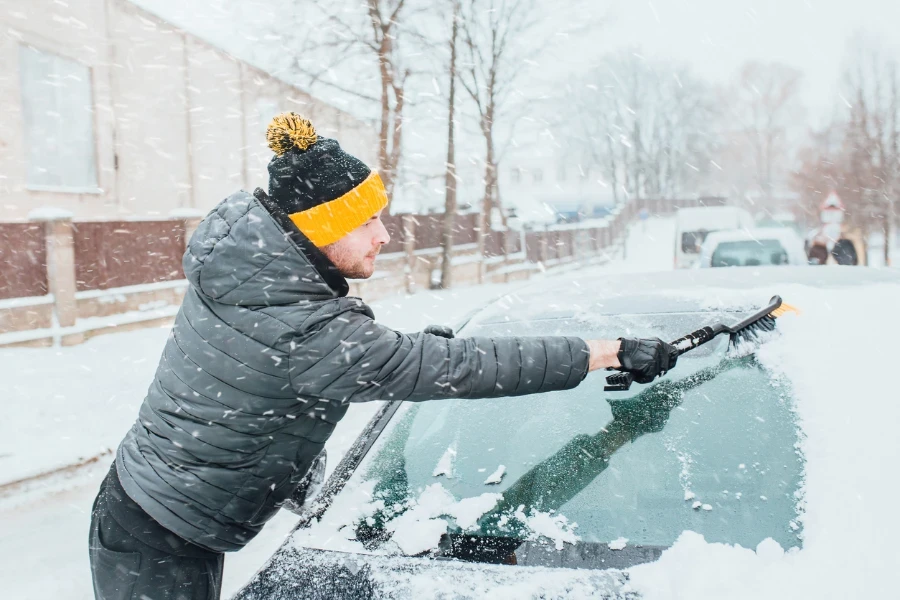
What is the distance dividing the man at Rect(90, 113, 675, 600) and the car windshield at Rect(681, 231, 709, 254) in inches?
575

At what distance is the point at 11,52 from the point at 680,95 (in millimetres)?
65530

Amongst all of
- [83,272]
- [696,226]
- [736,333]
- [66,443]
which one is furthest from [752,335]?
[696,226]

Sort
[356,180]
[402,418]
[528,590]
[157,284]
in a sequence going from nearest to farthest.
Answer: [528,590] → [356,180] → [402,418] → [157,284]

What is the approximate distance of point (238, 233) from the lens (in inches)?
65.4

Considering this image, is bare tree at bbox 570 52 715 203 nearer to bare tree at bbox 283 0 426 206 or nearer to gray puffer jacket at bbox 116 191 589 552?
bare tree at bbox 283 0 426 206

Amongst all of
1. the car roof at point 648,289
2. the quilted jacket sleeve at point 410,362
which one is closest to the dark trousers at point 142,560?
the quilted jacket sleeve at point 410,362

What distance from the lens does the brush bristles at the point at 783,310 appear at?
2.34m

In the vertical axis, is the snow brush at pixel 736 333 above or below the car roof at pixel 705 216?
below

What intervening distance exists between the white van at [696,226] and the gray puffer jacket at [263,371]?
47.4ft

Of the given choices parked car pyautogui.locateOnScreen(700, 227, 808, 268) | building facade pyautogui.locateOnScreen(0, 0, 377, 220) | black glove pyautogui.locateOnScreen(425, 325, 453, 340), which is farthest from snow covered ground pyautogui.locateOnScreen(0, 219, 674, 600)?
parked car pyautogui.locateOnScreen(700, 227, 808, 268)

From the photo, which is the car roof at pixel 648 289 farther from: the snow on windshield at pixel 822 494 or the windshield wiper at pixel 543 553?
the windshield wiper at pixel 543 553

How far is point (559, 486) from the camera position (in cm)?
192

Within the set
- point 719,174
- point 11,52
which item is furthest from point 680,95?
point 11,52

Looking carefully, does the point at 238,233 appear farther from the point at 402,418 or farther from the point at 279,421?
the point at 402,418
